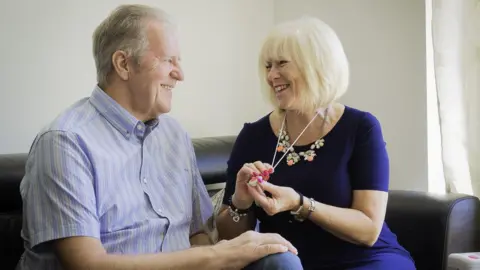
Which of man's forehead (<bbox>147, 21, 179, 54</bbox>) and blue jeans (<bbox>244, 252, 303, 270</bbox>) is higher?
man's forehead (<bbox>147, 21, 179, 54</bbox>)

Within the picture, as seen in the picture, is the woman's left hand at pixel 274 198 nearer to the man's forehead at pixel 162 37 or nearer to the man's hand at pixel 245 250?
the man's hand at pixel 245 250

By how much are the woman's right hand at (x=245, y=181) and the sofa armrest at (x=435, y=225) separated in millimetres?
622

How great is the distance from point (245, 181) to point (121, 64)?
0.45m

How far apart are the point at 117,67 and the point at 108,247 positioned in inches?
17.8

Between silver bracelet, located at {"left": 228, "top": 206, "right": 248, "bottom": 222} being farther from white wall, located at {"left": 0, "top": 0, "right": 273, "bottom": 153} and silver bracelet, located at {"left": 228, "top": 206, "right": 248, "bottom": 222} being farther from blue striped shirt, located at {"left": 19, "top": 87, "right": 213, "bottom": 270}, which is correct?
white wall, located at {"left": 0, "top": 0, "right": 273, "bottom": 153}

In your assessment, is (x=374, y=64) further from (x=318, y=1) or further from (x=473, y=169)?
(x=473, y=169)

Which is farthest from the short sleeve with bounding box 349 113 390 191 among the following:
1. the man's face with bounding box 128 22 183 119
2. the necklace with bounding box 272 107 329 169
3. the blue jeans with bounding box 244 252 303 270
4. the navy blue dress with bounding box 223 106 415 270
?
the man's face with bounding box 128 22 183 119

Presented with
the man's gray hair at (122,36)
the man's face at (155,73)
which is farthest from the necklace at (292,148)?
the man's gray hair at (122,36)

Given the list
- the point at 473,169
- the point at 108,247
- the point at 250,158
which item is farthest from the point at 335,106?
the point at 108,247

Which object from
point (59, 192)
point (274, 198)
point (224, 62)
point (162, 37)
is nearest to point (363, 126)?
point (274, 198)

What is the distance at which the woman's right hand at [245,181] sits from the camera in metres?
1.57

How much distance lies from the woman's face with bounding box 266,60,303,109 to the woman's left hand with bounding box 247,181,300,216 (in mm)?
319

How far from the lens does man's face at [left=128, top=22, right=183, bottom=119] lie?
5.03 ft

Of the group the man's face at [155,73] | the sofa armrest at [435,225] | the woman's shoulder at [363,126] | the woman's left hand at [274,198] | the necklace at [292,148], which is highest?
the man's face at [155,73]
